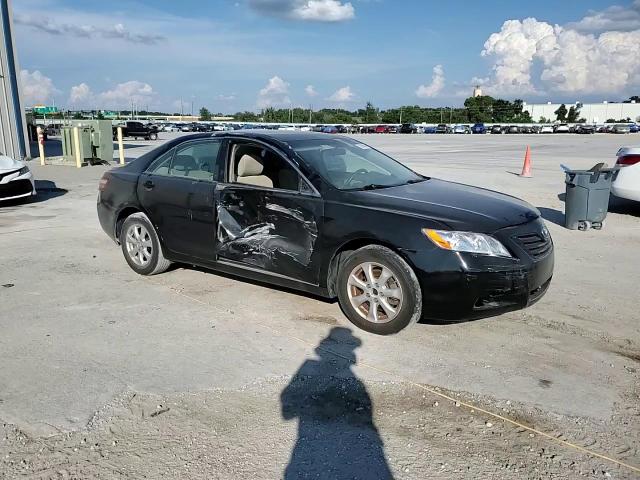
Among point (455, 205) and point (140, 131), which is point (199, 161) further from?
point (140, 131)

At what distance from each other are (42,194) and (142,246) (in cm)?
806

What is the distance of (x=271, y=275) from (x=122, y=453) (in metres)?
2.31

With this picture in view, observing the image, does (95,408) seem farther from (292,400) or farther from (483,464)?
(483,464)

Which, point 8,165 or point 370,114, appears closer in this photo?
point 8,165

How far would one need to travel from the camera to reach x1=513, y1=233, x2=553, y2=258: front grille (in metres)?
4.31

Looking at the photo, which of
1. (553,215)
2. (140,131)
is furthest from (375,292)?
(140,131)

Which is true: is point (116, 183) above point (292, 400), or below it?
above

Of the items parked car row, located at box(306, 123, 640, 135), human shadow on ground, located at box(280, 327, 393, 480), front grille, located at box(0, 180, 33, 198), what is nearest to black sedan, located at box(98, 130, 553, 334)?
human shadow on ground, located at box(280, 327, 393, 480)

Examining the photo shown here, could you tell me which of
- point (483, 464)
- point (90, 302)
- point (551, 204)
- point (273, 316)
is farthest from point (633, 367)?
point (551, 204)

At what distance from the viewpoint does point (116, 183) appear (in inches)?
249

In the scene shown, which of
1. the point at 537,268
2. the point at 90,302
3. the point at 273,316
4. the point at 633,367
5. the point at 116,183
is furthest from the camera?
the point at 116,183

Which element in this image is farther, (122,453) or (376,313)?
(376,313)

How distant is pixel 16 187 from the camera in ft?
35.0

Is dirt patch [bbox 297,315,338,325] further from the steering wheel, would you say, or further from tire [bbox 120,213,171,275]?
→ tire [bbox 120,213,171,275]
